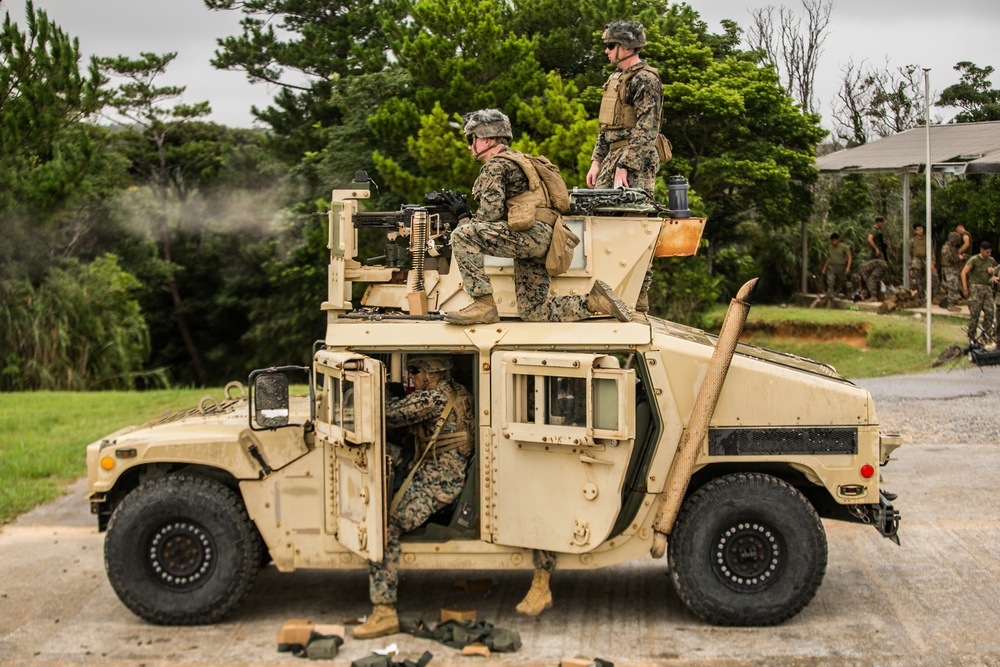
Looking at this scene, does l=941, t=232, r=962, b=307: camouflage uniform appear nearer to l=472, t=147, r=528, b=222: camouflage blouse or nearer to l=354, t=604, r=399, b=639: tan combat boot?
l=472, t=147, r=528, b=222: camouflage blouse

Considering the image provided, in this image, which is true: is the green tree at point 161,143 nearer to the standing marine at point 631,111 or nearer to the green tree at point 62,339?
the green tree at point 62,339

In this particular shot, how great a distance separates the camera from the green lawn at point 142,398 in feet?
38.9

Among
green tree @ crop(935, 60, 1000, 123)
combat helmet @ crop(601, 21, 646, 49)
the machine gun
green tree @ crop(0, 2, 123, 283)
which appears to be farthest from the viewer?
green tree @ crop(935, 60, 1000, 123)

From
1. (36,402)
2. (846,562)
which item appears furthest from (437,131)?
(846,562)

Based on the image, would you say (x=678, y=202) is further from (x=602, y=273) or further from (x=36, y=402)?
(x=36, y=402)

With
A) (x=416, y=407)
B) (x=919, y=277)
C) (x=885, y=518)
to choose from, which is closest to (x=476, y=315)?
(x=416, y=407)

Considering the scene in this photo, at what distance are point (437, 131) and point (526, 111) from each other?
5.13ft

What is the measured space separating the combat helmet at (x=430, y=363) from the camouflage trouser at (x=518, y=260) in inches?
15.6

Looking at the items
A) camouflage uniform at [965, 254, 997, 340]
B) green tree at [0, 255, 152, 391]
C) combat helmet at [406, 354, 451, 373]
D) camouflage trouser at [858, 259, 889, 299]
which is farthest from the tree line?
combat helmet at [406, 354, 451, 373]

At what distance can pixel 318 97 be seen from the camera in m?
35.8

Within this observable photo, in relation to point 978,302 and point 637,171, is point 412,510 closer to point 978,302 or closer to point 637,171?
point 637,171

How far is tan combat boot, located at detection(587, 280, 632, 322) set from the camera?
750cm

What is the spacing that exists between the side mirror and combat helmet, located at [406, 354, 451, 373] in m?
0.74

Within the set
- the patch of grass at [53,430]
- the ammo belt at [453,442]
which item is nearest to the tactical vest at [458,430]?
the ammo belt at [453,442]
